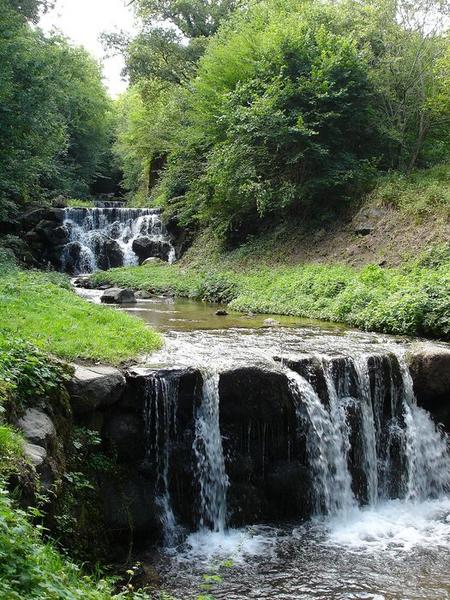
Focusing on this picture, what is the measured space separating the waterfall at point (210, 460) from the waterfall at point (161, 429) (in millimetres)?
393

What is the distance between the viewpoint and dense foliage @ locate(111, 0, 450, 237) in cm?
1894

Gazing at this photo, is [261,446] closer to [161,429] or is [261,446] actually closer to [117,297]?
[161,429]

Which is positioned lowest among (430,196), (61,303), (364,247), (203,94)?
(61,303)

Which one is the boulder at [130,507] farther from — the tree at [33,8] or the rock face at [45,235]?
the tree at [33,8]

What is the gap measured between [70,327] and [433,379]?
5.92m

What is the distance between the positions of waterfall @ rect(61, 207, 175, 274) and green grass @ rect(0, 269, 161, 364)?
1542cm

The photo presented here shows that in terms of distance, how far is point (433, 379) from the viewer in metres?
9.29

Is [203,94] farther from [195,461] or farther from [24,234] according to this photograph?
[195,461]

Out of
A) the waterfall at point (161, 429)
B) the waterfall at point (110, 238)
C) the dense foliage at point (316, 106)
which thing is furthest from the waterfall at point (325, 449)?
the waterfall at point (110, 238)

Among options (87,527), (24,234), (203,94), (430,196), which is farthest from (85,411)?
(24,234)

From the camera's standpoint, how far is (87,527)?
6.04m

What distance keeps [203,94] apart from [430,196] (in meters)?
10.6

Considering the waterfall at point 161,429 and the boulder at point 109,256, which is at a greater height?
the boulder at point 109,256

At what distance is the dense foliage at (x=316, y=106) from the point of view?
62.1 ft
